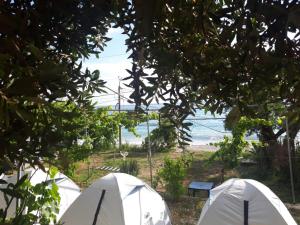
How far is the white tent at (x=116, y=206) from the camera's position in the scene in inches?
218

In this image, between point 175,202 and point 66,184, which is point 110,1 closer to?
point 66,184

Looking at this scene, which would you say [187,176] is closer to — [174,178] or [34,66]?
[174,178]

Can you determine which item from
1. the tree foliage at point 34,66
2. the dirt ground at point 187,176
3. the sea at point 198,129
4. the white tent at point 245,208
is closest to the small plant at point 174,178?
the dirt ground at point 187,176

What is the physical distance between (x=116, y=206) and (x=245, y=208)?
5.66 feet

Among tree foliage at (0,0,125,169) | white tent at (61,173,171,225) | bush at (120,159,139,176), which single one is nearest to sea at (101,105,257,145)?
tree foliage at (0,0,125,169)

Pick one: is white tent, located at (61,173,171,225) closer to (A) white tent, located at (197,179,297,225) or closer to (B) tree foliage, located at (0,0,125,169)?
(A) white tent, located at (197,179,297,225)

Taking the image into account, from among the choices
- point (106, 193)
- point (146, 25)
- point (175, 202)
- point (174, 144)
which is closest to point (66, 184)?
point (106, 193)

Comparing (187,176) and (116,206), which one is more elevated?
(187,176)

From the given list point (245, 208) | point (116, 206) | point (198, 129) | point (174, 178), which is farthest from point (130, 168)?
point (198, 129)

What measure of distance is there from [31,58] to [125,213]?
501cm

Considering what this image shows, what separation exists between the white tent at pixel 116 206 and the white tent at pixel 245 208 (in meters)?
0.81

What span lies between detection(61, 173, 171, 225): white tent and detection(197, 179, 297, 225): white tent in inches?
31.9

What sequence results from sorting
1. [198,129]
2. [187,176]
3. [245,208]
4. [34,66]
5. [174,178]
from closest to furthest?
1. [34,66]
2. [245,208]
3. [174,178]
4. [187,176]
5. [198,129]

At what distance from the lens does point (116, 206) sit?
5629 millimetres
